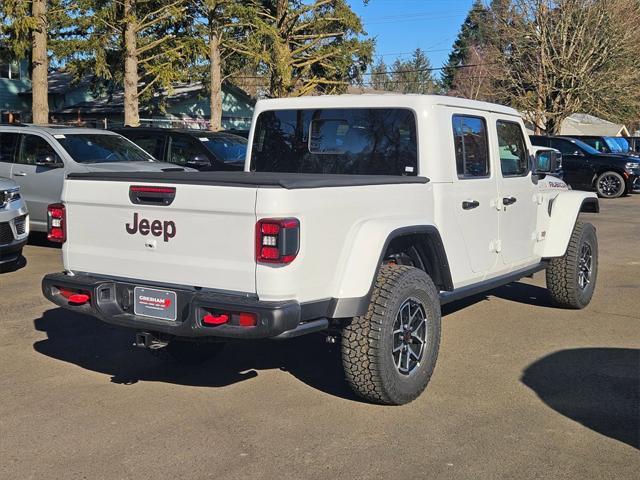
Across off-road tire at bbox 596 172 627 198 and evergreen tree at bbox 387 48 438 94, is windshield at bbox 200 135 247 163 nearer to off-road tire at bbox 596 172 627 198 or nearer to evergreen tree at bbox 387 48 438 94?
off-road tire at bbox 596 172 627 198

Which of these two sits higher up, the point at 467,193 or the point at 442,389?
the point at 467,193

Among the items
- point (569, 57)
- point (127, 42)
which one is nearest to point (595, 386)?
point (127, 42)

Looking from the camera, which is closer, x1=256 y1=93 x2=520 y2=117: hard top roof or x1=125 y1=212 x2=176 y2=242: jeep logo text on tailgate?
x1=125 y1=212 x2=176 y2=242: jeep logo text on tailgate

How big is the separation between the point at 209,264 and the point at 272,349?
1960 mm

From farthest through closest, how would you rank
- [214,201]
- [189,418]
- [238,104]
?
[238,104]
[189,418]
[214,201]

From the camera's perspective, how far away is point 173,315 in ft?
13.9

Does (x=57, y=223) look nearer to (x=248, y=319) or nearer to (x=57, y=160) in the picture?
(x=248, y=319)

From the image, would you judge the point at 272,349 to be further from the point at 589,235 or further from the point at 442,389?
the point at 589,235

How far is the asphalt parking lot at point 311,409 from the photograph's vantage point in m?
3.86

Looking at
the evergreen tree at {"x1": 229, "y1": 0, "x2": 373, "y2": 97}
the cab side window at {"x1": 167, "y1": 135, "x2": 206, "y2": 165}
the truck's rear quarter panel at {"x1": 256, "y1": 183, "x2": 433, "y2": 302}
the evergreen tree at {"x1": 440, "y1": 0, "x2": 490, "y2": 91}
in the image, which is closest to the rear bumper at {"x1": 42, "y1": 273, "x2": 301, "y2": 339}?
the truck's rear quarter panel at {"x1": 256, "y1": 183, "x2": 433, "y2": 302}

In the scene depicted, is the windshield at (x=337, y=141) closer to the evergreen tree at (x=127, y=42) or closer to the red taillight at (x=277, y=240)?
the red taillight at (x=277, y=240)

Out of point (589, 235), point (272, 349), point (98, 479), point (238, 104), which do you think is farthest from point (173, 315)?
point (238, 104)

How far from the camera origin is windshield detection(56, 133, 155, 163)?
10914mm

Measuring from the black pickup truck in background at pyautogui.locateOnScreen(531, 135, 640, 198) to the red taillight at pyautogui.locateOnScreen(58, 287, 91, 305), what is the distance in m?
18.0
